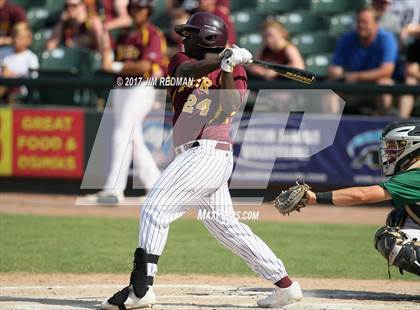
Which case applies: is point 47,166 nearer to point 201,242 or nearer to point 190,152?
point 201,242

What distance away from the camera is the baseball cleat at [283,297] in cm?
594

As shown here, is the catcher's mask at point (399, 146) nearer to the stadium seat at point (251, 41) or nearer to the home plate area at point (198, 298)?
the home plate area at point (198, 298)

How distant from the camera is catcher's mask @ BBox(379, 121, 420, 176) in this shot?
5.91m

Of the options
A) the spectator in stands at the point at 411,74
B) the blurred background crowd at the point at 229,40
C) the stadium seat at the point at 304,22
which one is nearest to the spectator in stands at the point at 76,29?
the blurred background crowd at the point at 229,40

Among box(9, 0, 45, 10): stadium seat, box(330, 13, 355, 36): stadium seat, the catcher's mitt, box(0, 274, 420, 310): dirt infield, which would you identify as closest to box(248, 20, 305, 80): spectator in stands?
box(330, 13, 355, 36): stadium seat

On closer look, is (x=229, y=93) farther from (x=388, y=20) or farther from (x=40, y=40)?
(x=40, y=40)

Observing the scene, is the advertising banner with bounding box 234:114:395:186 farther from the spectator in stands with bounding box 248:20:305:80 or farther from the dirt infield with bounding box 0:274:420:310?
the dirt infield with bounding box 0:274:420:310

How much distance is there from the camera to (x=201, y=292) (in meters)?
6.62

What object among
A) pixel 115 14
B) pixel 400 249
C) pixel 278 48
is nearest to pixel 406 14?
pixel 278 48

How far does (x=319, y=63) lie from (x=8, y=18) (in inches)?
188

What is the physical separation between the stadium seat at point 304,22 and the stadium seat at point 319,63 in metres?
0.94

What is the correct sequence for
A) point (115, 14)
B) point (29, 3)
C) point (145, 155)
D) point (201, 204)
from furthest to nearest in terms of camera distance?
point (29, 3) < point (115, 14) < point (145, 155) < point (201, 204)

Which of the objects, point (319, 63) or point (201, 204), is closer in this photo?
point (201, 204)

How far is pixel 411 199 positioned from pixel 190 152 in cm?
144
